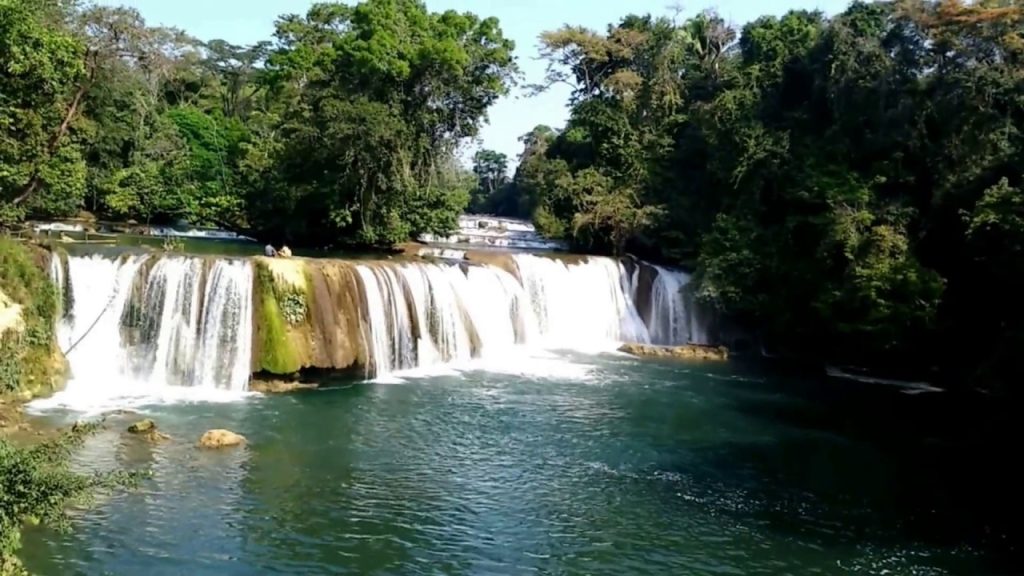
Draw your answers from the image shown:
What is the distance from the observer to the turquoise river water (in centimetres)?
1019

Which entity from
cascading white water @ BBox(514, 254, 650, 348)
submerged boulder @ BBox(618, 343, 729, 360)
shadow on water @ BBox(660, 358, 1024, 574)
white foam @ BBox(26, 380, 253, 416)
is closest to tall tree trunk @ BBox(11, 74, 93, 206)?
white foam @ BBox(26, 380, 253, 416)

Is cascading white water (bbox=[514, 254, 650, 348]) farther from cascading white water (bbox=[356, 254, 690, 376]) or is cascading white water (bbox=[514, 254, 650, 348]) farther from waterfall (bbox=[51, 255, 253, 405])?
waterfall (bbox=[51, 255, 253, 405])

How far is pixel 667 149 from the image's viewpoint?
32.2 m

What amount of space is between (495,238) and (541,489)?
991 inches

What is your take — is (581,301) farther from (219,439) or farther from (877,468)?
(219,439)

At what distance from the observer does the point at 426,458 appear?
13.8 meters

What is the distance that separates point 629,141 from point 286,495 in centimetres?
2476

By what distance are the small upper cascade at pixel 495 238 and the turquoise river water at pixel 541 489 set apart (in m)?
15.9

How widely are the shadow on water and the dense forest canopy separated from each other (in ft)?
5.11

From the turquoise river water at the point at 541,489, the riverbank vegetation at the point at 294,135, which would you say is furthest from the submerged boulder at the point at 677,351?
the riverbank vegetation at the point at 294,135

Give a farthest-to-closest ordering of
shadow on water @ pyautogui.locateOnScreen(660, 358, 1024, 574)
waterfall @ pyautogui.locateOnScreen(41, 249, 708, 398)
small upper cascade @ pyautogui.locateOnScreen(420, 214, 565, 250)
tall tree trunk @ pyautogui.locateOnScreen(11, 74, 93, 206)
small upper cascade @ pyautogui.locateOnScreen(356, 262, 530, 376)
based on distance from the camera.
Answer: small upper cascade @ pyautogui.locateOnScreen(420, 214, 565, 250) < small upper cascade @ pyautogui.locateOnScreen(356, 262, 530, 376) < tall tree trunk @ pyautogui.locateOnScreen(11, 74, 93, 206) < waterfall @ pyautogui.locateOnScreen(41, 249, 708, 398) < shadow on water @ pyautogui.locateOnScreen(660, 358, 1024, 574)

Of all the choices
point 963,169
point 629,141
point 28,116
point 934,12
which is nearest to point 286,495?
point 28,116

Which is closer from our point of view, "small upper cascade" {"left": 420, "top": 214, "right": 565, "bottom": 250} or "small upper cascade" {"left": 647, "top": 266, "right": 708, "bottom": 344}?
"small upper cascade" {"left": 647, "top": 266, "right": 708, "bottom": 344}

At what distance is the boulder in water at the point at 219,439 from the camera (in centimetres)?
1350
